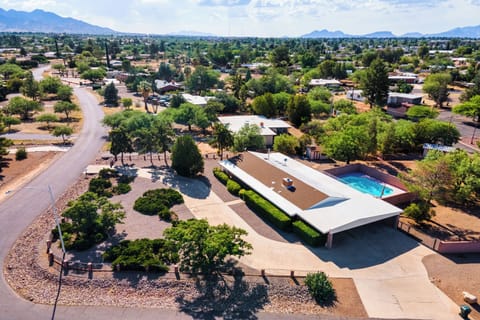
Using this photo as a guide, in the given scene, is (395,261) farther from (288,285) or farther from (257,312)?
(257,312)

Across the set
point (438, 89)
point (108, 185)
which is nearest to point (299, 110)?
point (108, 185)

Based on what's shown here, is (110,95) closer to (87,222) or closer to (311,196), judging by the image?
(87,222)

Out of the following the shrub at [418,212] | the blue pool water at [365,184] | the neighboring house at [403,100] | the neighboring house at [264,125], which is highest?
the neighboring house at [403,100]

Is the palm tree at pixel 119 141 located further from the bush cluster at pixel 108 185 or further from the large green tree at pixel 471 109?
the large green tree at pixel 471 109

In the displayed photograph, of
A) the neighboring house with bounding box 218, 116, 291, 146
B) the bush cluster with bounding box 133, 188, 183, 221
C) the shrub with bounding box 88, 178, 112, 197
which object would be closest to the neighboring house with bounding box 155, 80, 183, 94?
the neighboring house with bounding box 218, 116, 291, 146

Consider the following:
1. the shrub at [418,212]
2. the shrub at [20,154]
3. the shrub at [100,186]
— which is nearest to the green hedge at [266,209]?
the shrub at [418,212]

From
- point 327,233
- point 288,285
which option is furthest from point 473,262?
point 288,285

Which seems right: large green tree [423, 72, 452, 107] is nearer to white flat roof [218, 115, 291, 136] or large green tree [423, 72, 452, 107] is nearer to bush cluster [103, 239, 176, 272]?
white flat roof [218, 115, 291, 136]
